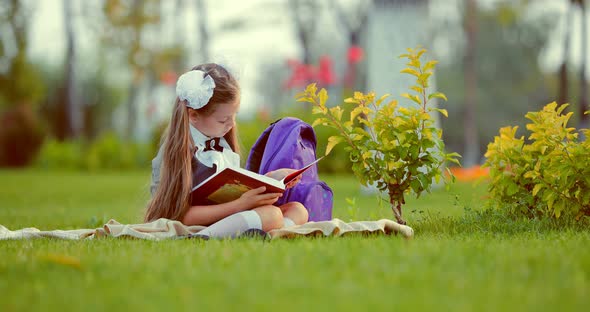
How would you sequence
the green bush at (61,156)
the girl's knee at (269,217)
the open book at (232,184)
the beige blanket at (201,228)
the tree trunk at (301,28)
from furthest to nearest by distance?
1. the tree trunk at (301,28)
2. the green bush at (61,156)
3. the girl's knee at (269,217)
4. the beige blanket at (201,228)
5. the open book at (232,184)

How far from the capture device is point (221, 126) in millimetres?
4789

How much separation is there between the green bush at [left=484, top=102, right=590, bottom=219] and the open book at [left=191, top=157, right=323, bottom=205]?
146 cm

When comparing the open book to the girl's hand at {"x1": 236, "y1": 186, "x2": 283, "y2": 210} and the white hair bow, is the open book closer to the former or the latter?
the girl's hand at {"x1": 236, "y1": 186, "x2": 283, "y2": 210}

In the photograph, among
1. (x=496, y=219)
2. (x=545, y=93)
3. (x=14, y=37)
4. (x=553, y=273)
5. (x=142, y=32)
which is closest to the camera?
(x=553, y=273)

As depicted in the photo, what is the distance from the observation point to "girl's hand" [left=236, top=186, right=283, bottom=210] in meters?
4.36

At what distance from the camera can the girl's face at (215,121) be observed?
15.6ft

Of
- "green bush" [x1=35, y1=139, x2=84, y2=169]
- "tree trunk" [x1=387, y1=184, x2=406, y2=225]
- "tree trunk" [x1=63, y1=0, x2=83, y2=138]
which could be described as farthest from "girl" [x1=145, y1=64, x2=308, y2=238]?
"tree trunk" [x1=63, y1=0, x2=83, y2=138]

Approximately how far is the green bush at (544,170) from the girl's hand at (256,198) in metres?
1.61

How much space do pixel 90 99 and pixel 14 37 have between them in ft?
26.0

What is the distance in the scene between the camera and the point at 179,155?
452cm

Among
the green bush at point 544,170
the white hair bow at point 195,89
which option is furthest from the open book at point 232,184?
the green bush at point 544,170

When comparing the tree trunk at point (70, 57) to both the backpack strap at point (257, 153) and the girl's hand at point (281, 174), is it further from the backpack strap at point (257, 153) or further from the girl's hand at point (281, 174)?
the girl's hand at point (281, 174)

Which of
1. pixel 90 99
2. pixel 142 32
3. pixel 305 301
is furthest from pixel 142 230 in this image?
pixel 90 99

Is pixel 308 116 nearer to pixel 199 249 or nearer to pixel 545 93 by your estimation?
pixel 199 249
